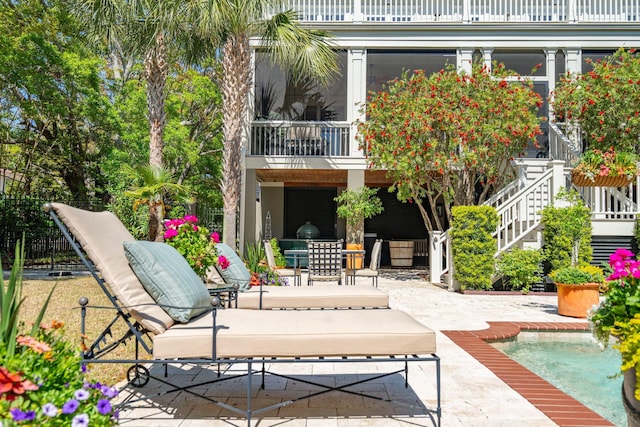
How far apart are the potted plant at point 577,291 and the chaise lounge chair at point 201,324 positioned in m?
4.44

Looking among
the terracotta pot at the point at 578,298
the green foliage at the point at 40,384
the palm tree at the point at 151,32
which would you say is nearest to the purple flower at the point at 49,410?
the green foliage at the point at 40,384

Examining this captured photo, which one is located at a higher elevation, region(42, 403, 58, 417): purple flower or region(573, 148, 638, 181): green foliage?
region(573, 148, 638, 181): green foliage

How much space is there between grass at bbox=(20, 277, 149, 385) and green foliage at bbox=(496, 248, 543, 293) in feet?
23.3

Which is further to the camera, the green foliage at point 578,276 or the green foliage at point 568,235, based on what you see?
the green foliage at point 568,235

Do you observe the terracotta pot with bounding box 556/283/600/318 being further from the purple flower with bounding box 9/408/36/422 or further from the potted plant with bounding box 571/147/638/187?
the purple flower with bounding box 9/408/36/422

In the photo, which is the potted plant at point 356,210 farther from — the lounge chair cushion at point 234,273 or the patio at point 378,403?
the patio at point 378,403

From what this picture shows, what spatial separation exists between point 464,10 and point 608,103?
5.10m

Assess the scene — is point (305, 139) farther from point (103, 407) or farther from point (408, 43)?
point (103, 407)

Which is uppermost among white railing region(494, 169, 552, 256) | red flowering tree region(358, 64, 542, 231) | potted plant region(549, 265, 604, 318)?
red flowering tree region(358, 64, 542, 231)

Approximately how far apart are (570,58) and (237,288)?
12.9m

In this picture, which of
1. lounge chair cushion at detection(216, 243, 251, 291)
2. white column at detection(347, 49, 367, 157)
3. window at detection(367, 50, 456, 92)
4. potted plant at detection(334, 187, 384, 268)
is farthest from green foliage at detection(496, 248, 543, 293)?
window at detection(367, 50, 456, 92)

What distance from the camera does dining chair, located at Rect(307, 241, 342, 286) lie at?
7539 millimetres

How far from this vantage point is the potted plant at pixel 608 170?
8836mm

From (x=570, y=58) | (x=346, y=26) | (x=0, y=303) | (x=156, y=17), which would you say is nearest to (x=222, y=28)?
(x=156, y=17)
